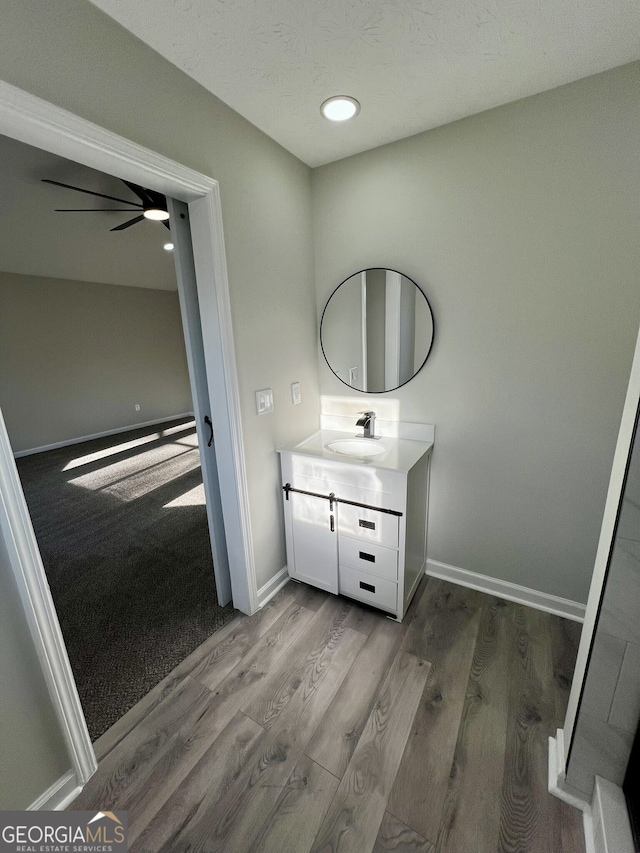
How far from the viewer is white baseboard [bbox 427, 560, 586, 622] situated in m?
1.73

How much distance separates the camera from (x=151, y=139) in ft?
3.82

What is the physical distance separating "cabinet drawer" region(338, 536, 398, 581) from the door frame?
1.63 ft

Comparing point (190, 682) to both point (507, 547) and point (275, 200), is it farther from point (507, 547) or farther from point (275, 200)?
point (275, 200)

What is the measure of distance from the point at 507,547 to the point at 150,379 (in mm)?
6161

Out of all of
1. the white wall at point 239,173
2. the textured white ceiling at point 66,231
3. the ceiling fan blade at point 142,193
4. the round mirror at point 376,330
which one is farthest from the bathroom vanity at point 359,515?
the textured white ceiling at point 66,231

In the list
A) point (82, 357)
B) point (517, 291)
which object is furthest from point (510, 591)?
point (82, 357)

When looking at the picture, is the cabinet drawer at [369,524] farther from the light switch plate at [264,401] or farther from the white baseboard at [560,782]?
the white baseboard at [560,782]

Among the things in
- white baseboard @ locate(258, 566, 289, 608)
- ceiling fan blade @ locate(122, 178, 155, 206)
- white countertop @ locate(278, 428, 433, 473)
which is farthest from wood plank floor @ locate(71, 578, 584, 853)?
ceiling fan blade @ locate(122, 178, 155, 206)

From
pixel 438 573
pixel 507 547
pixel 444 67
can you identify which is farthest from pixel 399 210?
pixel 438 573

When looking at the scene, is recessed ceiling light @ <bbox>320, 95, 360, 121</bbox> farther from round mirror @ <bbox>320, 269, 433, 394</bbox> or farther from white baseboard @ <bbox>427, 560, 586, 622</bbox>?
white baseboard @ <bbox>427, 560, 586, 622</bbox>

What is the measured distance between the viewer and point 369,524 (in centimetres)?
168

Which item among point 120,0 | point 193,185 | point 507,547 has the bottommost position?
point 507,547

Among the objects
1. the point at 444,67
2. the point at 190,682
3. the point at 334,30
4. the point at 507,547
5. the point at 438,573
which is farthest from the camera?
the point at 438,573

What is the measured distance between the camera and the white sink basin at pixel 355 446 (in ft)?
6.33
